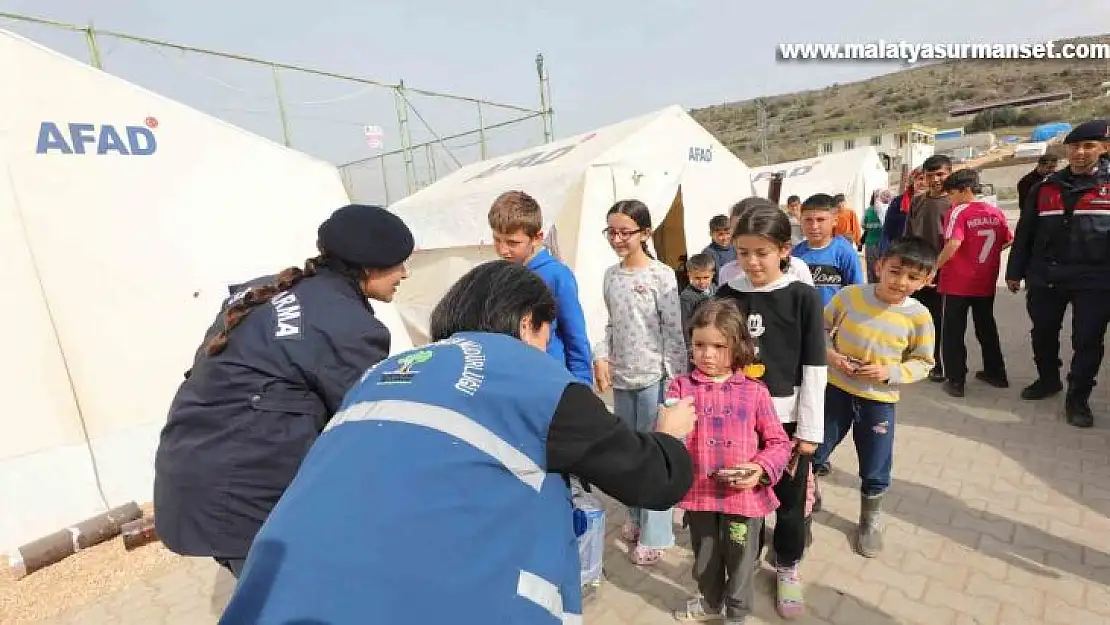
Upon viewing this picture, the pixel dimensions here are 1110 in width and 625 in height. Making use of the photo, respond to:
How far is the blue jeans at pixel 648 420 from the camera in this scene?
8.98ft

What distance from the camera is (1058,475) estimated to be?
3.29 m

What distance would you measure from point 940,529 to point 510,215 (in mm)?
2835

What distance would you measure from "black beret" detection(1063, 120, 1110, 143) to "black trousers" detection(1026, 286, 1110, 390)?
41.2 inches

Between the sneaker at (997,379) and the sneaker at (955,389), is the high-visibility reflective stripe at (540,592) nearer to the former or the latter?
the sneaker at (955,389)

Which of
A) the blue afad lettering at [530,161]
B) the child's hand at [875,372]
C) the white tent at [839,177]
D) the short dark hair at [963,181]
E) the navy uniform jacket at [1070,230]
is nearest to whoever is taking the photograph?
the child's hand at [875,372]

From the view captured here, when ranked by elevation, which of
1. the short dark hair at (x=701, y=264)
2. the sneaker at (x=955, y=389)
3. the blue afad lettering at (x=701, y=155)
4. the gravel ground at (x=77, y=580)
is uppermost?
the blue afad lettering at (x=701, y=155)

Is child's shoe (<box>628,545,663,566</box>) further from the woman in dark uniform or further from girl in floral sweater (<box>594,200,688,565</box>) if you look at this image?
the woman in dark uniform

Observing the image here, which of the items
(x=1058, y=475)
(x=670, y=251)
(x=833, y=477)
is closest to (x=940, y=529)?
(x=833, y=477)

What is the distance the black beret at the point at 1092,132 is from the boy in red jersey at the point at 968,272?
65 cm

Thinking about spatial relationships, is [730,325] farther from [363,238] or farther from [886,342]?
[363,238]

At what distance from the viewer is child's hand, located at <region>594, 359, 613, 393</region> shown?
106 inches

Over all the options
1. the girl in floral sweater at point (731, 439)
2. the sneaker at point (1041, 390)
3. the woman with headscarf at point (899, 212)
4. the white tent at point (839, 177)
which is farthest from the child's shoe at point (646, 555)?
the white tent at point (839, 177)

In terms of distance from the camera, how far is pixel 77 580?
126 inches

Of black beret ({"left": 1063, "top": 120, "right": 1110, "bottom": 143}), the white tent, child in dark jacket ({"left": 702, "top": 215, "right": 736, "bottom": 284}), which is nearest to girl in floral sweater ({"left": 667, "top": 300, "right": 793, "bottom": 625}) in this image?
child in dark jacket ({"left": 702, "top": 215, "right": 736, "bottom": 284})
